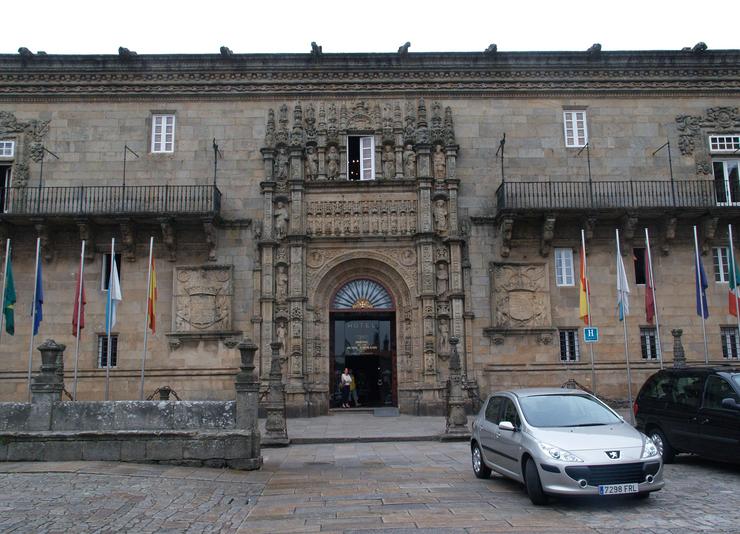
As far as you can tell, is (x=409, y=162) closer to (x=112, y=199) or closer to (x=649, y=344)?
(x=649, y=344)

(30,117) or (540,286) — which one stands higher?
(30,117)

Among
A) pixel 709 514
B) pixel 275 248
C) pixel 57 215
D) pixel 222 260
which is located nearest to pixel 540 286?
pixel 275 248

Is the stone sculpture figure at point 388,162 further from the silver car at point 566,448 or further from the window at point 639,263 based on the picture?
the silver car at point 566,448

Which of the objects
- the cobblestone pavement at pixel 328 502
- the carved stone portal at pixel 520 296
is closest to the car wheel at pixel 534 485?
the cobblestone pavement at pixel 328 502

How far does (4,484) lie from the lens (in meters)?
10.3

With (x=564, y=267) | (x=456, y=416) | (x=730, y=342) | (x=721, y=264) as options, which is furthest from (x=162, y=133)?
(x=730, y=342)

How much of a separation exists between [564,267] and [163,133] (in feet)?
49.1

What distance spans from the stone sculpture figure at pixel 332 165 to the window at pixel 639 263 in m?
10.7

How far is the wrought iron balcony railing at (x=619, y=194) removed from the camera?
74.9ft

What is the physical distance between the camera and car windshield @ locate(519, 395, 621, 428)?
9828 mm

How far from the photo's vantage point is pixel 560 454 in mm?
8742

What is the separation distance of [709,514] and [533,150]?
55.7ft

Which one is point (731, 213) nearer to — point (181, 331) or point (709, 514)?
point (709, 514)

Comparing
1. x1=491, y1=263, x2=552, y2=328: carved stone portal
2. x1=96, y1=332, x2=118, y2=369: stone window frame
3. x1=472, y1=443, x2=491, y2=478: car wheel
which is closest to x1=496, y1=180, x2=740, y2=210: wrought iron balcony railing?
x1=491, y1=263, x2=552, y2=328: carved stone portal
